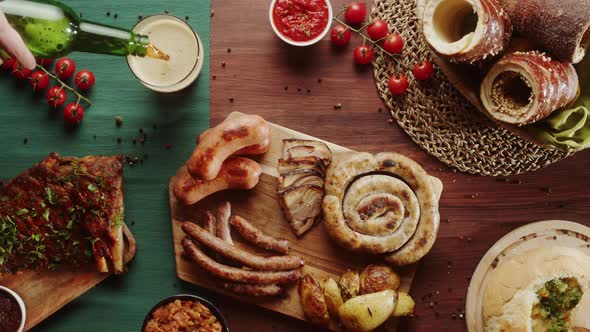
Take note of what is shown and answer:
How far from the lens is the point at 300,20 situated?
312 centimetres

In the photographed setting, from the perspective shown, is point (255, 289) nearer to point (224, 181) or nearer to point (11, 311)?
point (224, 181)

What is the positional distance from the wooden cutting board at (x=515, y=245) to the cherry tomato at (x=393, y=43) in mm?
1172

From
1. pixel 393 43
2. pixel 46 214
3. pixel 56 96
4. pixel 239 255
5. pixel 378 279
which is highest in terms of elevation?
pixel 393 43

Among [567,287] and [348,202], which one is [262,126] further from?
Answer: [567,287]

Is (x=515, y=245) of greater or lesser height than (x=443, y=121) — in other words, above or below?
below

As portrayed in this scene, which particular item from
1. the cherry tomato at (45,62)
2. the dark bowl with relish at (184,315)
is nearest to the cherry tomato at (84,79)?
the cherry tomato at (45,62)

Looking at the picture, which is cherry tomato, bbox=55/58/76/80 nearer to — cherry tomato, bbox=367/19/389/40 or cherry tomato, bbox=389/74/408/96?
cherry tomato, bbox=367/19/389/40

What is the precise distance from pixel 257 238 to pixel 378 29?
1.30 m

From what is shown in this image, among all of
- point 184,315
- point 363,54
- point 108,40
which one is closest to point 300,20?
point 363,54

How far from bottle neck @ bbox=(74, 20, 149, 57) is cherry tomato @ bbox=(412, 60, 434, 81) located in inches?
55.8

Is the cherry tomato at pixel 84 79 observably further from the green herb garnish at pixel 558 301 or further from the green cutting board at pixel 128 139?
the green herb garnish at pixel 558 301

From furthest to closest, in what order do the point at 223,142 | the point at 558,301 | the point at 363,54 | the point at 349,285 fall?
the point at 363,54 < the point at 349,285 < the point at 223,142 < the point at 558,301

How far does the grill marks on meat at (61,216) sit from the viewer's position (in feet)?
9.91

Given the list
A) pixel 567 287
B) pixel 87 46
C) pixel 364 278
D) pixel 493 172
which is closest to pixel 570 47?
pixel 493 172
